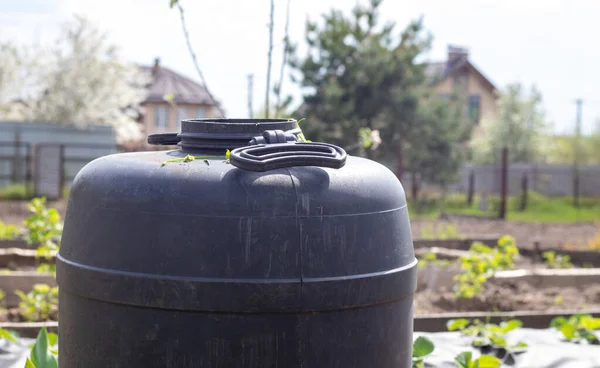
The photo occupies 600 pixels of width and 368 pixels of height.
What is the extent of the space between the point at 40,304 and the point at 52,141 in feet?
71.3

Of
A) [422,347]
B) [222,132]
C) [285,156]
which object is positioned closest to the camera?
[285,156]

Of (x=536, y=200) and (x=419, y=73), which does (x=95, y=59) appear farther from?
(x=536, y=200)

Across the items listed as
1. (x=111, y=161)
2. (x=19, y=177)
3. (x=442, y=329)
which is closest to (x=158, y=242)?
(x=111, y=161)

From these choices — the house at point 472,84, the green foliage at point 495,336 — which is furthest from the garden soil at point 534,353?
the house at point 472,84

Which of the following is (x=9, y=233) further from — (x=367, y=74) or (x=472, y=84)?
(x=472, y=84)

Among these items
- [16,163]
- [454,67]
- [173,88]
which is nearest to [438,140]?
[16,163]

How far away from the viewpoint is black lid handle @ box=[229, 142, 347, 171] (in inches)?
92.4

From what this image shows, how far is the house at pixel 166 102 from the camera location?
41906 mm

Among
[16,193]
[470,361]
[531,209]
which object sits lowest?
[531,209]

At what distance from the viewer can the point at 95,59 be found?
98.6 feet

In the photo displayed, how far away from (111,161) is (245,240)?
0.63 metres

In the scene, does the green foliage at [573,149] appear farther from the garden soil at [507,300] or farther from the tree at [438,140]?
the garden soil at [507,300]

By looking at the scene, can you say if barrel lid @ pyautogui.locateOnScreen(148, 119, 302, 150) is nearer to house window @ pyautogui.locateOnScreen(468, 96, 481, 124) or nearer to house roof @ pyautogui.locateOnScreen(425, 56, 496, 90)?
house roof @ pyautogui.locateOnScreen(425, 56, 496, 90)

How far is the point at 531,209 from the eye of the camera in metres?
20.6
